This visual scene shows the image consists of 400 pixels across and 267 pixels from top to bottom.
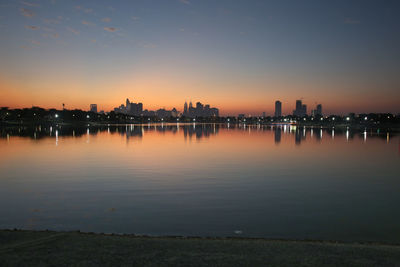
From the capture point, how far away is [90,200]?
18.0 m

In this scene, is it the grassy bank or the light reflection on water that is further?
the light reflection on water

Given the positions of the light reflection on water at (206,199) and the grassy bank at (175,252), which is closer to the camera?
the grassy bank at (175,252)

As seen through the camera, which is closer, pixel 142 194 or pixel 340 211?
pixel 340 211

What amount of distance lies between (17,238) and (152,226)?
5597mm

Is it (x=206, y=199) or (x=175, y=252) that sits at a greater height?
(x=175, y=252)

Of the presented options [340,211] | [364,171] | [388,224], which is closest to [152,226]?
[340,211]

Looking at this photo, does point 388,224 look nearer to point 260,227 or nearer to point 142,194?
point 260,227

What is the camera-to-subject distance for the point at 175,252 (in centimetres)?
830

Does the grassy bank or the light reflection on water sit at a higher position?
the grassy bank

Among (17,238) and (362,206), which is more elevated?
(17,238)

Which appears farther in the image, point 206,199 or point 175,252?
point 206,199

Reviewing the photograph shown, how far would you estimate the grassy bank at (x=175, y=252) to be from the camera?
7668 millimetres

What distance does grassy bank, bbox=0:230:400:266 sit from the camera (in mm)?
7668

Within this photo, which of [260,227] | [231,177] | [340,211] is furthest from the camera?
[231,177]
